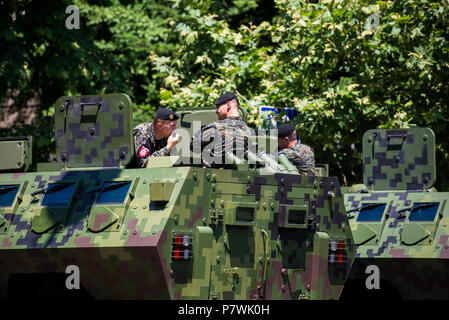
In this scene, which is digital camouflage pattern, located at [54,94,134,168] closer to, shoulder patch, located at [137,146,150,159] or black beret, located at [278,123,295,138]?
shoulder patch, located at [137,146,150,159]

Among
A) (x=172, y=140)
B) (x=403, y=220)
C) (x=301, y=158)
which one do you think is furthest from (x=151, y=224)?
(x=403, y=220)

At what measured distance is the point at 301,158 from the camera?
1123cm

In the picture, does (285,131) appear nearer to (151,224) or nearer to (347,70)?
(151,224)

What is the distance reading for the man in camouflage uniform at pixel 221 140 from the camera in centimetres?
919

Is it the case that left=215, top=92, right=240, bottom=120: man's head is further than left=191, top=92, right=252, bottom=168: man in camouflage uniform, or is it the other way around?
left=215, top=92, right=240, bottom=120: man's head

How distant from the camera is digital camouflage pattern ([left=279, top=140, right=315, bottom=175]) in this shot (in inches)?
441

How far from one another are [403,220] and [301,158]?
6.16 feet

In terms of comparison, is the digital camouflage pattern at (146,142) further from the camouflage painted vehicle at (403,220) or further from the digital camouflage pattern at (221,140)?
the camouflage painted vehicle at (403,220)

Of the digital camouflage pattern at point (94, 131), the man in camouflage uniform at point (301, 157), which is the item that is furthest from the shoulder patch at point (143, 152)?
the man in camouflage uniform at point (301, 157)

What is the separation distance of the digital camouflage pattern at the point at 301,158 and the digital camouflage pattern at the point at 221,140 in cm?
174

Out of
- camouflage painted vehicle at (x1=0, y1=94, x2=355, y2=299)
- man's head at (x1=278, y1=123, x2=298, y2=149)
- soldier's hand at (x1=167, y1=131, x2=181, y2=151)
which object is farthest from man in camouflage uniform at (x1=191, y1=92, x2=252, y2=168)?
man's head at (x1=278, y1=123, x2=298, y2=149)

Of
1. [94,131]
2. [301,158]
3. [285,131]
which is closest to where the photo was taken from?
[94,131]

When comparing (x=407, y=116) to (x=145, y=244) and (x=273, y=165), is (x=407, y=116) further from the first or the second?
(x=145, y=244)

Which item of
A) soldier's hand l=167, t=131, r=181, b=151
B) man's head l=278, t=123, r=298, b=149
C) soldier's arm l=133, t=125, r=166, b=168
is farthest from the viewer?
man's head l=278, t=123, r=298, b=149
